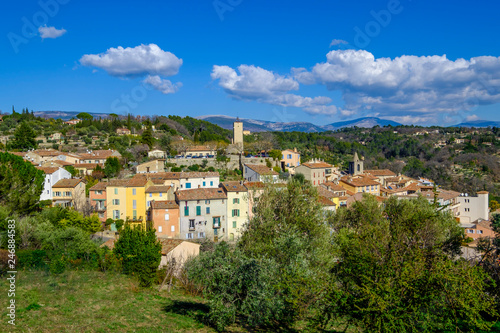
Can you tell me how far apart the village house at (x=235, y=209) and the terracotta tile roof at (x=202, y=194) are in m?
0.81

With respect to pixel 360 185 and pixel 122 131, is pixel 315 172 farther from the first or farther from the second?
pixel 122 131

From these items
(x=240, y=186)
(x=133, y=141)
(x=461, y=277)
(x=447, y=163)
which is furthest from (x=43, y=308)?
(x=447, y=163)

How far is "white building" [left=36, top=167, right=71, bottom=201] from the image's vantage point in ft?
126

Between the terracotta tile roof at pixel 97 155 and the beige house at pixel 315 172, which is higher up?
the terracotta tile roof at pixel 97 155

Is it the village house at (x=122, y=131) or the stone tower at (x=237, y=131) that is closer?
the stone tower at (x=237, y=131)

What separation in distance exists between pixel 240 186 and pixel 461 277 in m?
29.1

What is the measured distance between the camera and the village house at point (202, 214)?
35.1 meters

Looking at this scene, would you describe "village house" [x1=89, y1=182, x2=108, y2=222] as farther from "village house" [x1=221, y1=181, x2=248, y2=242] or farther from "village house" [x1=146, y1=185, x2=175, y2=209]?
"village house" [x1=221, y1=181, x2=248, y2=242]

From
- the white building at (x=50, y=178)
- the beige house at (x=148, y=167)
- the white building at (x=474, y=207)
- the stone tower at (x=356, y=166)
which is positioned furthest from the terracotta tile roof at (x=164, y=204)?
the white building at (x=474, y=207)

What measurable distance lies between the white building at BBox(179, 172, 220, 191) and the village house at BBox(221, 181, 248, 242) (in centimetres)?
528

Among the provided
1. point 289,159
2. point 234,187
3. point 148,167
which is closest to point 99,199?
Answer: point 148,167

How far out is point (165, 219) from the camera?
3466 cm

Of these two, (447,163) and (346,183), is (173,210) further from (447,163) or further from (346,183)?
(447,163)

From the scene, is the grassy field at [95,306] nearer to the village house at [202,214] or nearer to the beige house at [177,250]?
the beige house at [177,250]
